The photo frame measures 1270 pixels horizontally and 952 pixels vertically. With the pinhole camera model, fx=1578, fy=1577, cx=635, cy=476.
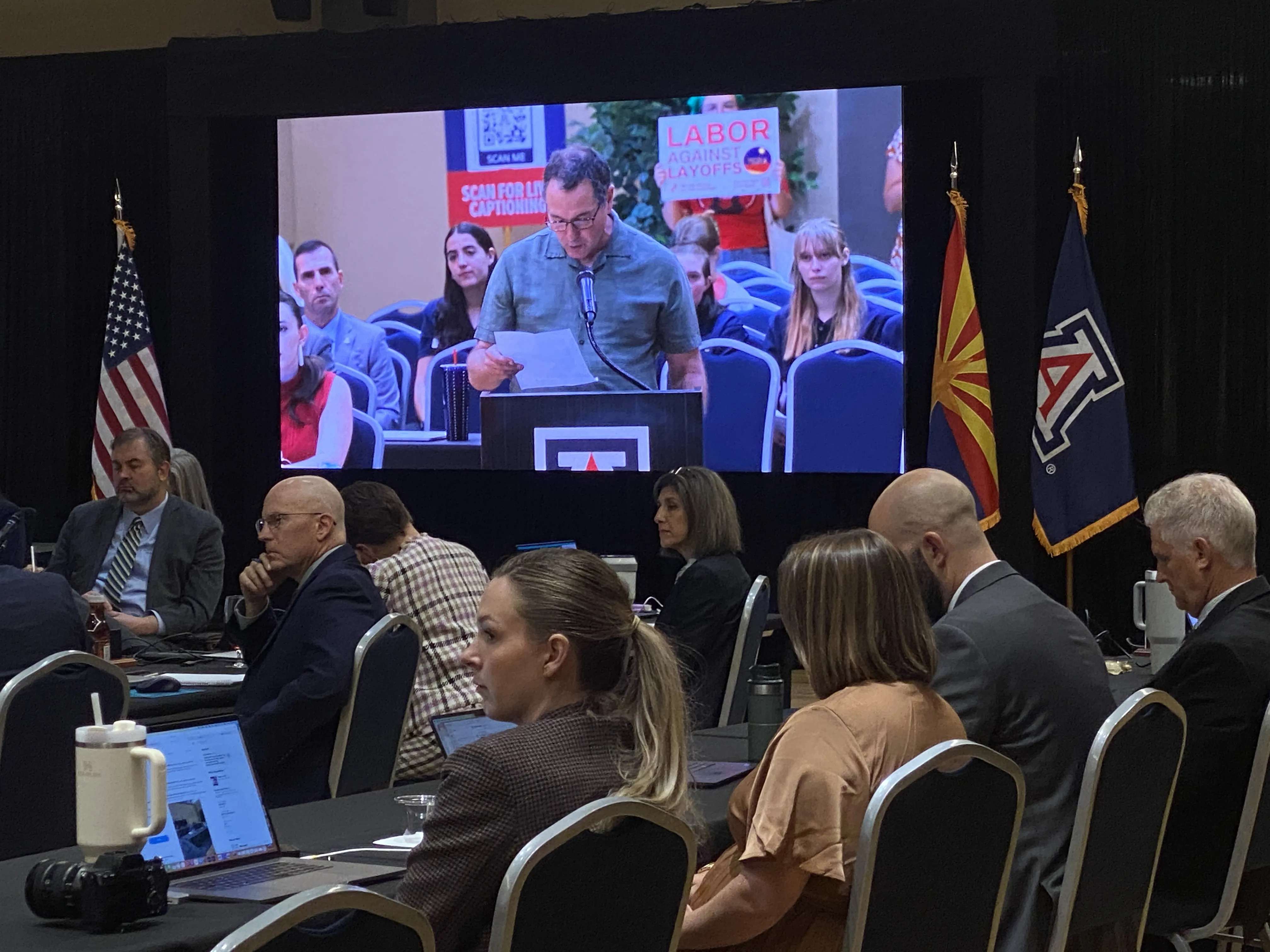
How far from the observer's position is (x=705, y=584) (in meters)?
5.30

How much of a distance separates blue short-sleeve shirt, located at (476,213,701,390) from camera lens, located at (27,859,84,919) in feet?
20.0

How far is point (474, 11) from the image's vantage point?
915 centimetres

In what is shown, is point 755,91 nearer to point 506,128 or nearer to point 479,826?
point 506,128

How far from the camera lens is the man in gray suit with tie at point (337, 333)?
8516 mm

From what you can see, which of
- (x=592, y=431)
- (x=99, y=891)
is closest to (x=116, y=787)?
(x=99, y=891)

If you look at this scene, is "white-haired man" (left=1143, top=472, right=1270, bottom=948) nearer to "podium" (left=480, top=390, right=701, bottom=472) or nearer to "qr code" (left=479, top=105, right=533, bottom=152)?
"podium" (left=480, top=390, right=701, bottom=472)

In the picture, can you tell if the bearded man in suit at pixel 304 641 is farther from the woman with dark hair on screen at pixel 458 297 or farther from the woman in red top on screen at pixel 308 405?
the woman in red top on screen at pixel 308 405

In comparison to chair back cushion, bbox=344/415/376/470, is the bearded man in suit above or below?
below

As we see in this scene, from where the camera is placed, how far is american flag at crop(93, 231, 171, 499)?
8.50m

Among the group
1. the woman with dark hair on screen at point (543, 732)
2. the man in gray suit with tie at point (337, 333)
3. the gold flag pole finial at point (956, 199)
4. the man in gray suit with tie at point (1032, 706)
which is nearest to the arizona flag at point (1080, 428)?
the gold flag pole finial at point (956, 199)

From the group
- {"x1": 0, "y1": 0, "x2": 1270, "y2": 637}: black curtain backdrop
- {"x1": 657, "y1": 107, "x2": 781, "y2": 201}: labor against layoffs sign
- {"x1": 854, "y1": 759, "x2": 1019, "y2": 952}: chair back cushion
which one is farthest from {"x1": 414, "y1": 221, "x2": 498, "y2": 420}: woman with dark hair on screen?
{"x1": 854, "y1": 759, "x2": 1019, "y2": 952}: chair back cushion

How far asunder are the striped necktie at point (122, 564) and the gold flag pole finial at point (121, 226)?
10.5ft

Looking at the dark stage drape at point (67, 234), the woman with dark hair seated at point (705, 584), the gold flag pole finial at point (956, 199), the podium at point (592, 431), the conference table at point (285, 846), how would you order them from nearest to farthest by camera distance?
the conference table at point (285, 846) < the woman with dark hair seated at point (705, 584) < the gold flag pole finial at point (956, 199) < the podium at point (592, 431) < the dark stage drape at point (67, 234)

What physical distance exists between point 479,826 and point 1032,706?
133cm
